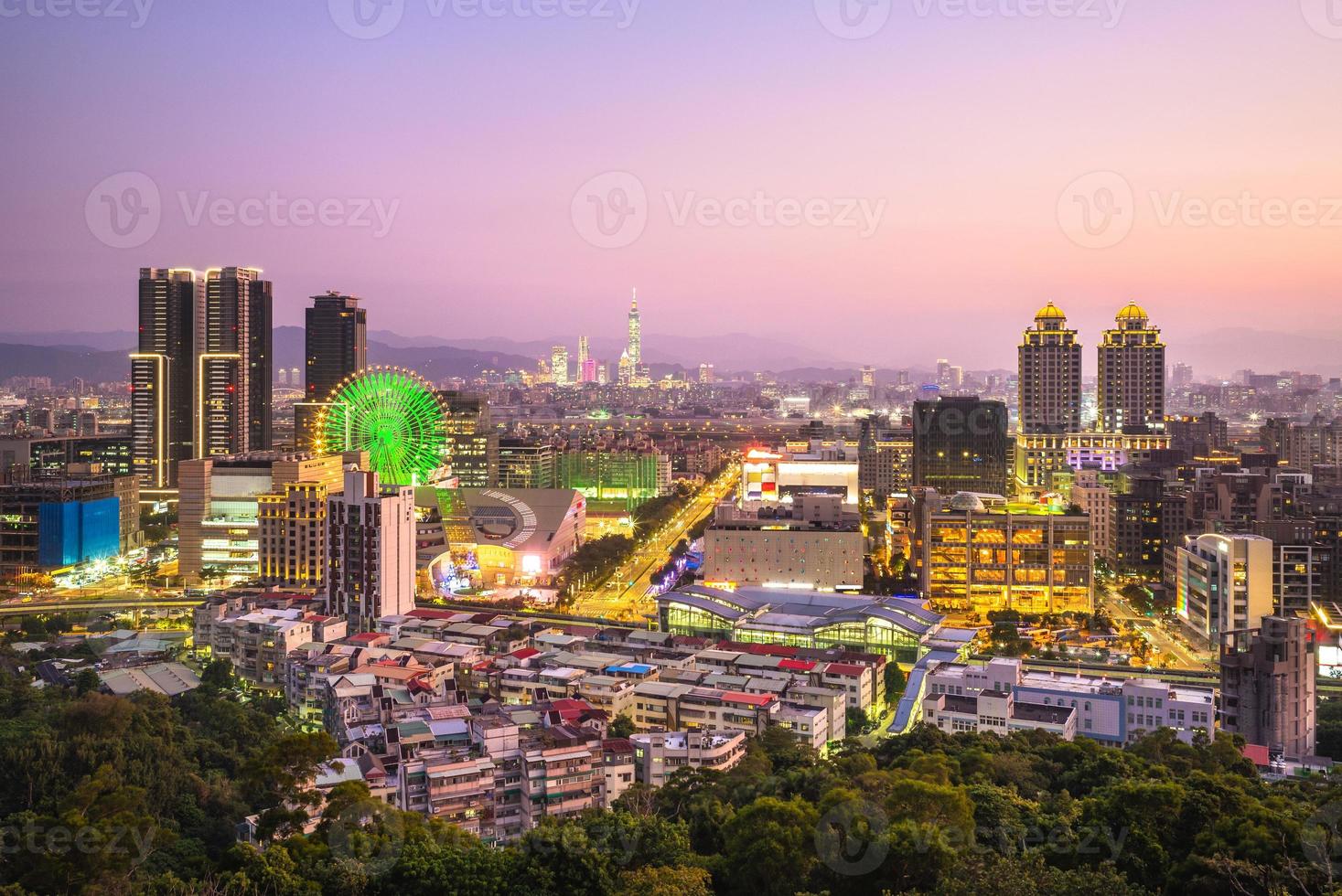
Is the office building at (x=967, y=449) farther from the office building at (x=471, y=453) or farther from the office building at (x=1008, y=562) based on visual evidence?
the office building at (x=471, y=453)

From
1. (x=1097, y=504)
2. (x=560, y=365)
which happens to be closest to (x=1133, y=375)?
(x=1097, y=504)

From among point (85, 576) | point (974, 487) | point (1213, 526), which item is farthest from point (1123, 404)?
point (85, 576)

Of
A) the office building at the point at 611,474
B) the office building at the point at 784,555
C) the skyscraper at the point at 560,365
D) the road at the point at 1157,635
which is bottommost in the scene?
the road at the point at 1157,635

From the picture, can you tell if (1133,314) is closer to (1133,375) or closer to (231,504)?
(1133,375)

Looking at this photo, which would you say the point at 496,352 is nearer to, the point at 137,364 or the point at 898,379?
the point at 898,379

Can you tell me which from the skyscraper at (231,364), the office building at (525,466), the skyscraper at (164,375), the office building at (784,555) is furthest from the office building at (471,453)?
the office building at (784,555)

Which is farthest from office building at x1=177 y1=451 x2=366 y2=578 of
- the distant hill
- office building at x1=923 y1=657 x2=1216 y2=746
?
the distant hill
